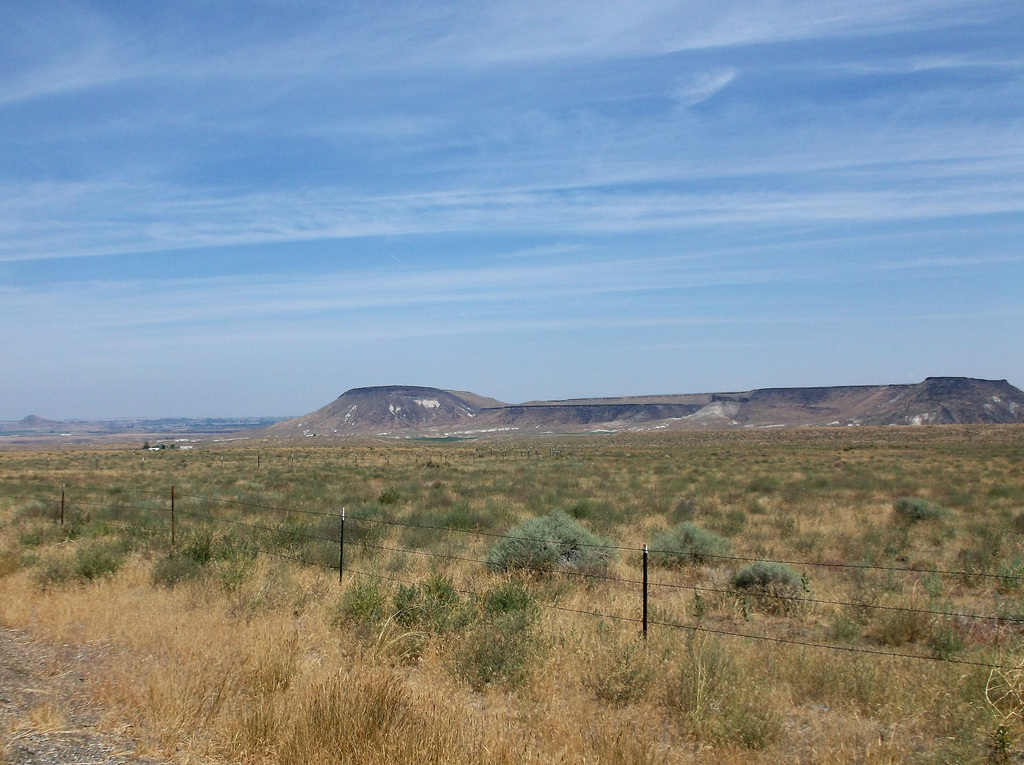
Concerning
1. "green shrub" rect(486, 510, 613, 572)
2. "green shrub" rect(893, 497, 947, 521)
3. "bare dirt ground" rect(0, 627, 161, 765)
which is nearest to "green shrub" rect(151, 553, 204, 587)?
"bare dirt ground" rect(0, 627, 161, 765)

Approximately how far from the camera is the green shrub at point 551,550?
12195 mm

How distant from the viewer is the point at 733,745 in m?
5.76

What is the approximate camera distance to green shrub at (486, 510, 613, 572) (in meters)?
12.2

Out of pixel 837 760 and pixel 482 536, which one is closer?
pixel 837 760

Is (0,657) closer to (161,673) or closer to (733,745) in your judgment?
(161,673)

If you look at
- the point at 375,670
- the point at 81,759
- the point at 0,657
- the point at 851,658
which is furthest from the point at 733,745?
the point at 0,657

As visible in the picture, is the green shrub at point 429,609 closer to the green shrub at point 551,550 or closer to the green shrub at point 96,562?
the green shrub at point 551,550

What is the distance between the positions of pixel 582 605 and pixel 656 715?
3.53m

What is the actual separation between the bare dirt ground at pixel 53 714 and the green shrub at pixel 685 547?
932 centimetres

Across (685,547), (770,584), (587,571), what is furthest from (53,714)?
(685,547)

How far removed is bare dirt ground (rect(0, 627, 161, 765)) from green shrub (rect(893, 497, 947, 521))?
1825cm

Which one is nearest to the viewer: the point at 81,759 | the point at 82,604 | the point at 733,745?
the point at 81,759

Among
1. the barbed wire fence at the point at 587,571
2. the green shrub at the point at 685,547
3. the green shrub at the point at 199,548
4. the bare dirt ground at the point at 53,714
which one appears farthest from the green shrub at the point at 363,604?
the green shrub at the point at 685,547

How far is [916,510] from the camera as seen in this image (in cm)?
1891
